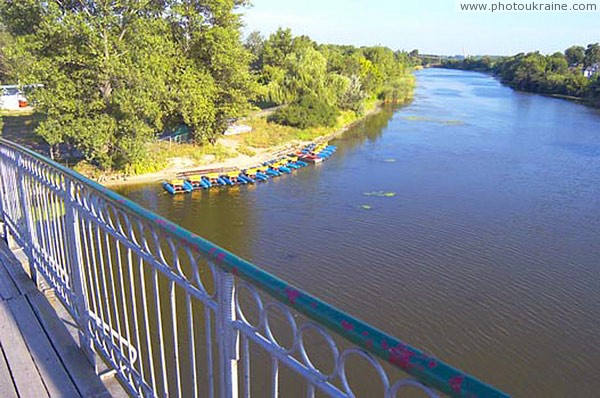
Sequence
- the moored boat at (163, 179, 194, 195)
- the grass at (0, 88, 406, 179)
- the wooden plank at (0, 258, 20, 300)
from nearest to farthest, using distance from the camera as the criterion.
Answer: the wooden plank at (0, 258, 20, 300), the moored boat at (163, 179, 194, 195), the grass at (0, 88, 406, 179)

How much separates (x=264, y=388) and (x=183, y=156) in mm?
16135

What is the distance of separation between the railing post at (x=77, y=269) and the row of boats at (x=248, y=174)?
15642 mm

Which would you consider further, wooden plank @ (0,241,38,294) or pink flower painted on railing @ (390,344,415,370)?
wooden plank @ (0,241,38,294)

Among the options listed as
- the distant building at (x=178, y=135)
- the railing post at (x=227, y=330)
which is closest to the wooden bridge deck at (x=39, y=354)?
the railing post at (x=227, y=330)

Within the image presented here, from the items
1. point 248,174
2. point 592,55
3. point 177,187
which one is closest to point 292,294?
point 177,187

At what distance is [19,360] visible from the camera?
2615mm

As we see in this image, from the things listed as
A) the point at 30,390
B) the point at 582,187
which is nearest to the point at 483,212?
the point at 582,187

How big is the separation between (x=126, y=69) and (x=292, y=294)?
17.6 metres

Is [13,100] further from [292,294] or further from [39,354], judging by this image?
[292,294]

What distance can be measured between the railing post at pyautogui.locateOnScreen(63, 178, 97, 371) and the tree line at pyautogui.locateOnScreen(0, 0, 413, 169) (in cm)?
1560

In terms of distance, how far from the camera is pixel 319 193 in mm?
18656

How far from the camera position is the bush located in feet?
98.2

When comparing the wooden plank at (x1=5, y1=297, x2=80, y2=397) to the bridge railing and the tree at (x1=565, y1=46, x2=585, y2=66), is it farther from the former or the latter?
the tree at (x1=565, y1=46, x2=585, y2=66)

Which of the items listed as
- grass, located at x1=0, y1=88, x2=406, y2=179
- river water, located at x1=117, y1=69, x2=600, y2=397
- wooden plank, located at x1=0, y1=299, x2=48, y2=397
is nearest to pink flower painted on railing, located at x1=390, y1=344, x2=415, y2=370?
wooden plank, located at x1=0, y1=299, x2=48, y2=397
